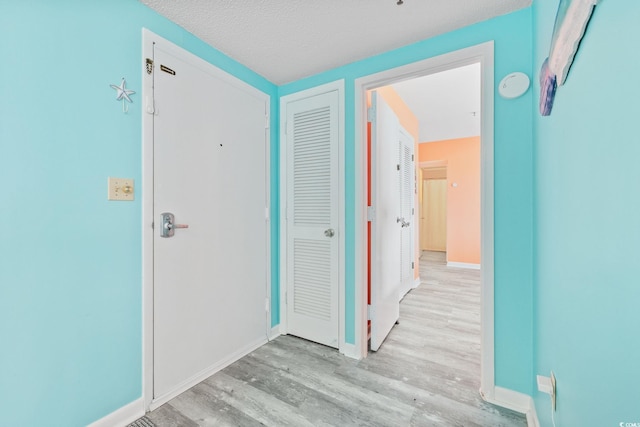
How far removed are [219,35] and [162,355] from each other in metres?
2.10

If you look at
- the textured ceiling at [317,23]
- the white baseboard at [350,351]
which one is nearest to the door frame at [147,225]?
the textured ceiling at [317,23]

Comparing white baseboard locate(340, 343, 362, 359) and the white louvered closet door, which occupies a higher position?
the white louvered closet door

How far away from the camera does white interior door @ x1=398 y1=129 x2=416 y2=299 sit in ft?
9.57

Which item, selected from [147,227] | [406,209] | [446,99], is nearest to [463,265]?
[406,209]

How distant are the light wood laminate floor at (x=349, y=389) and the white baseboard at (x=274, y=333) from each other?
0.06 metres

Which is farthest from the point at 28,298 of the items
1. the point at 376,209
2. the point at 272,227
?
the point at 376,209

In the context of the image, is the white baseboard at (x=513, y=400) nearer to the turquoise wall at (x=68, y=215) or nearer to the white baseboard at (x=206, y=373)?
the white baseboard at (x=206, y=373)

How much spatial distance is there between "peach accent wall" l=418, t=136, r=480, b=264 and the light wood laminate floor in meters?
3.03

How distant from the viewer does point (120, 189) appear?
4.26 ft

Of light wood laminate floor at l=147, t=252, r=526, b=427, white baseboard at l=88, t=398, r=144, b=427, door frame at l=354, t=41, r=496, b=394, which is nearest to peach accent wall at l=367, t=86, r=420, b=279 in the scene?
door frame at l=354, t=41, r=496, b=394

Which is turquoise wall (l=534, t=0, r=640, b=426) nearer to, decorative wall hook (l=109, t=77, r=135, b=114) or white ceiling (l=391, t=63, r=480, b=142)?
white ceiling (l=391, t=63, r=480, b=142)

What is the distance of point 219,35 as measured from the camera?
1.66 metres

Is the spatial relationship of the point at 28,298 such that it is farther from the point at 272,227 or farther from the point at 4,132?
the point at 272,227

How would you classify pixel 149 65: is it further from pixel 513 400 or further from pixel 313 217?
pixel 513 400
